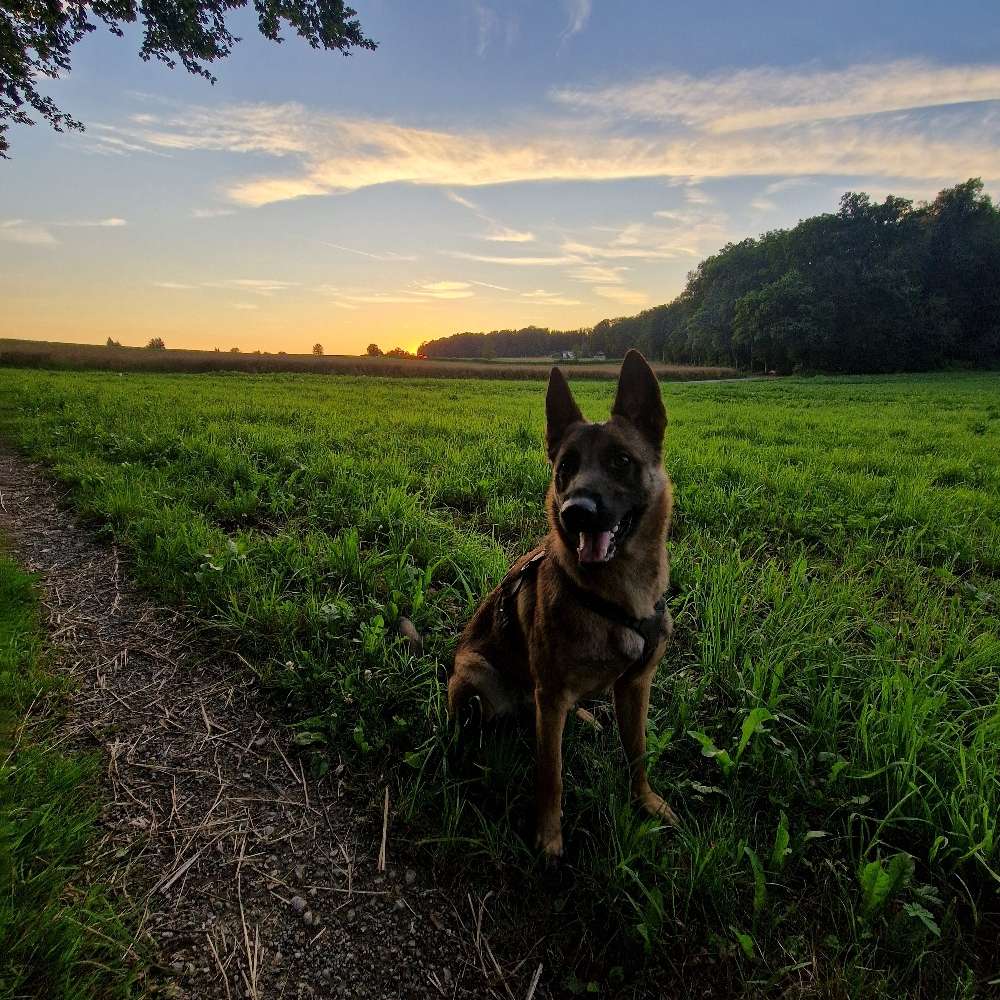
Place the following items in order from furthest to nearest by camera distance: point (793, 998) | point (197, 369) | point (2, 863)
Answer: point (197, 369) → point (2, 863) → point (793, 998)

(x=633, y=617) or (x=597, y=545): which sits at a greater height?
(x=597, y=545)

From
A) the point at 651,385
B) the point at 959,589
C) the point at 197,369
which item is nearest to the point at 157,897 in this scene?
the point at 651,385

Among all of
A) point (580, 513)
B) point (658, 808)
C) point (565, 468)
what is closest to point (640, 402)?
point (565, 468)

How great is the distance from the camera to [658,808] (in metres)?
2.33

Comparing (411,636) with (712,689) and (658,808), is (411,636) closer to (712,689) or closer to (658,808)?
(658,808)

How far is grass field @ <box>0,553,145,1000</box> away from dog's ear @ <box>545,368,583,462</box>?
8.29 feet

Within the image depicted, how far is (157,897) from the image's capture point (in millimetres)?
1962

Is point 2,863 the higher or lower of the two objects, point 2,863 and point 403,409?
the lower

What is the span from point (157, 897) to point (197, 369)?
147 feet

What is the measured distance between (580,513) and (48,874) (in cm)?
237

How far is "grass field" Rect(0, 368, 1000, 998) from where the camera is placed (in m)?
1.87

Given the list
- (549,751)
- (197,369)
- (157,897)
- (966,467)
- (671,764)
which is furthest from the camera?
(197,369)

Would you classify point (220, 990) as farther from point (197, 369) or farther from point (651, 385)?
point (197, 369)

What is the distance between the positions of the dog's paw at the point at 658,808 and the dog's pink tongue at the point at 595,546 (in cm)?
112
